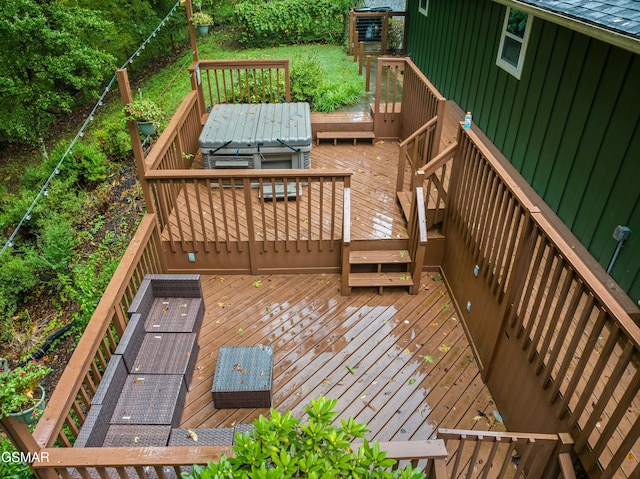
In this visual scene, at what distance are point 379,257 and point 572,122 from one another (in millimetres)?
2432

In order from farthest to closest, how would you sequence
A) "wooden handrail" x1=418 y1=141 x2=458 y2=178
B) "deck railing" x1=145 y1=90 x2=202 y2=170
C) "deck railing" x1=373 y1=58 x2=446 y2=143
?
"deck railing" x1=373 y1=58 x2=446 y2=143
"deck railing" x1=145 y1=90 x2=202 y2=170
"wooden handrail" x1=418 y1=141 x2=458 y2=178

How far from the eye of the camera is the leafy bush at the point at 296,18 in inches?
569

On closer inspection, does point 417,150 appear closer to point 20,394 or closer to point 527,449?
point 527,449

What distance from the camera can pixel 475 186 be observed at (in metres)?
4.34

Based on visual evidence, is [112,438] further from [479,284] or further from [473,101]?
[473,101]

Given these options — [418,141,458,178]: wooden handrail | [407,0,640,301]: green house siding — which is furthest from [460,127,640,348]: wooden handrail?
[407,0,640,301]: green house siding

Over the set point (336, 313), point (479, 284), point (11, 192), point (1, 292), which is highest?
point (479, 284)

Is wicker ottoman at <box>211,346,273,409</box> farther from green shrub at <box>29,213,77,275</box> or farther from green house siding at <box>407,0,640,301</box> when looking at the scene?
green shrub at <box>29,213,77,275</box>

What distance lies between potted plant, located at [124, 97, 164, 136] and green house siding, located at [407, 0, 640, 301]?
13.6ft

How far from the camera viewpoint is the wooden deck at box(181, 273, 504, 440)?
12.6 feet

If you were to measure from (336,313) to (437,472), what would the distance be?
2.28m

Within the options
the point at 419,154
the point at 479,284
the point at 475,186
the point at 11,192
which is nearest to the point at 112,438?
the point at 479,284

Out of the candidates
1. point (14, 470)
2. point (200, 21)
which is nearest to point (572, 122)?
point (200, 21)

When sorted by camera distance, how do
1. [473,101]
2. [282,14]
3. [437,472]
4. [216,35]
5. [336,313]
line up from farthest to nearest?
1. [216,35]
2. [282,14]
3. [473,101]
4. [336,313]
5. [437,472]
